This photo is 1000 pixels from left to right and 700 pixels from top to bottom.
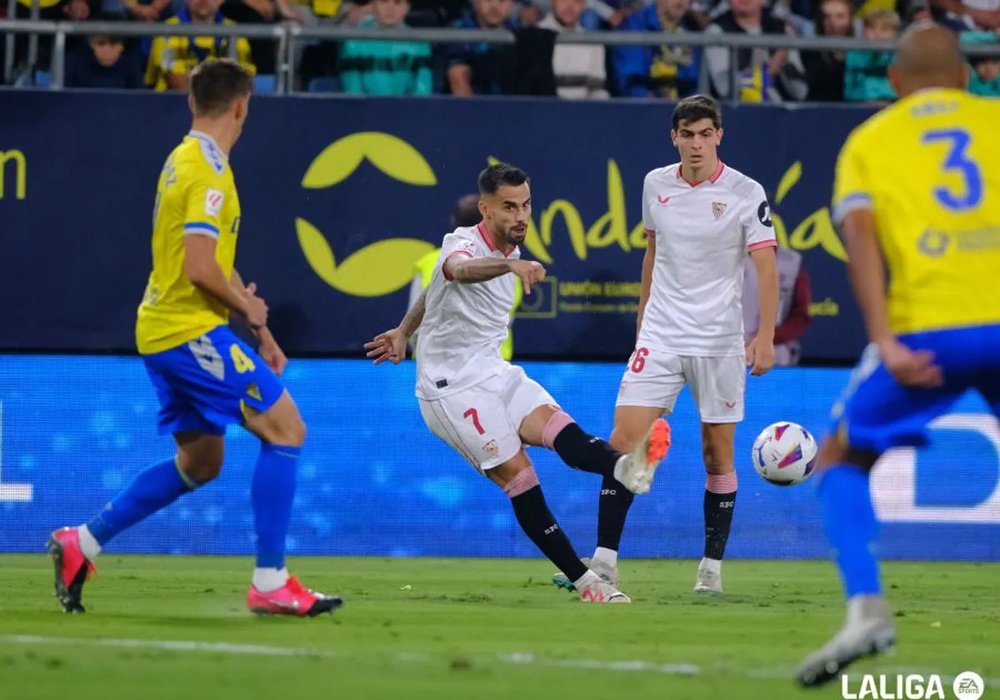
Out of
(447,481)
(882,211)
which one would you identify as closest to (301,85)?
(447,481)

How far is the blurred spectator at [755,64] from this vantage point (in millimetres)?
13656

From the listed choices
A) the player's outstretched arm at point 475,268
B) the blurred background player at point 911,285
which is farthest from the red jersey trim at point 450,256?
the blurred background player at point 911,285

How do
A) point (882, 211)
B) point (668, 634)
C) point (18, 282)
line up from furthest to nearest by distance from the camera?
point (18, 282), point (668, 634), point (882, 211)

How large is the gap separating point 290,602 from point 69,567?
92cm

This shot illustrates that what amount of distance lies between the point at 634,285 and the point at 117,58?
13.7 feet

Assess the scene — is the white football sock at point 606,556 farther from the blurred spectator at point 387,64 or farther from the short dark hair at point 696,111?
the blurred spectator at point 387,64

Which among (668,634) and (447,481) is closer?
(668,634)

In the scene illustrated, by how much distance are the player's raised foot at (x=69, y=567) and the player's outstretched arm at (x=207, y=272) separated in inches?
46.8

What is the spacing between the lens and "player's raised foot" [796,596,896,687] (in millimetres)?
4887

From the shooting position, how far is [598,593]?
8297 mm

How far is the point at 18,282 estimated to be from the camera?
42.8ft

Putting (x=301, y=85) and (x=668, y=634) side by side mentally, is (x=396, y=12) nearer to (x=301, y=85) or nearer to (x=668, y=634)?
(x=301, y=85)

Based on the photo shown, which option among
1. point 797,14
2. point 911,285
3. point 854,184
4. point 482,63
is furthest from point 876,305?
point 797,14

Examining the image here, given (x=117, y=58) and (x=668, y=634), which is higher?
(x=117, y=58)
